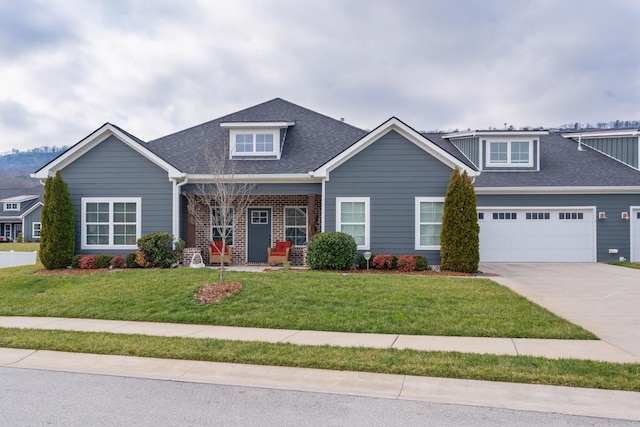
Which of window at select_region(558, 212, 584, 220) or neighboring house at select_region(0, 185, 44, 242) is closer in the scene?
window at select_region(558, 212, 584, 220)

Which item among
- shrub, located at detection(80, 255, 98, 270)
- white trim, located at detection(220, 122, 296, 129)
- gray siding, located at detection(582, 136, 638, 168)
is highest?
white trim, located at detection(220, 122, 296, 129)

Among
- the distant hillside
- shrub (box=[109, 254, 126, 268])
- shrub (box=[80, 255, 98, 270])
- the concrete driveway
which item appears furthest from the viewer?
the distant hillside

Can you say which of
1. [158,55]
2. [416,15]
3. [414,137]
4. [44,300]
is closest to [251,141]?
[158,55]

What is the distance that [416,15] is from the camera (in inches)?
599


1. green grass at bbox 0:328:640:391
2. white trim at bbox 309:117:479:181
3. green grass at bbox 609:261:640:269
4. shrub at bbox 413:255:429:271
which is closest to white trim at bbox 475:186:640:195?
green grass at bbox 609:261:640:269

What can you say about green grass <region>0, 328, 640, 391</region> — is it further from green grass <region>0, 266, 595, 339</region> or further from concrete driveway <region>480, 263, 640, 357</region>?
concrete driveway <region>480, 263, 640, 357</region>

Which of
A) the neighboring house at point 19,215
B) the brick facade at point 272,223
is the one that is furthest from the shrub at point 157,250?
the neighboring house at point 19,215

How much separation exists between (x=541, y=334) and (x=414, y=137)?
938 centimetres

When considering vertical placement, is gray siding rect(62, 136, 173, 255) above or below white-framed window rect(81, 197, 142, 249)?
above

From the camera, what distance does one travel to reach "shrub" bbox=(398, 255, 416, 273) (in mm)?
15633

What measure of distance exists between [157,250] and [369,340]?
984cm

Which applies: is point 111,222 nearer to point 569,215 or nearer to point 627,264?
point 569,215

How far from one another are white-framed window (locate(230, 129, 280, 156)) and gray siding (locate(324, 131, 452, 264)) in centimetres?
358

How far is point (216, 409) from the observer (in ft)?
17.4
